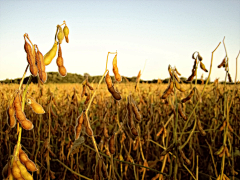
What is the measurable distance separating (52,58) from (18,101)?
161 mm

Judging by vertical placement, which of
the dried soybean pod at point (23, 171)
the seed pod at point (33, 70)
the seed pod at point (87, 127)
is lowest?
the dried soybean pod at point (23, 171)

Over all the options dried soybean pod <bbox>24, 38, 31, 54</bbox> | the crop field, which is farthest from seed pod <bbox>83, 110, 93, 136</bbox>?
dried soybean pod <bbox>24, 38, 31, 54</bbox>

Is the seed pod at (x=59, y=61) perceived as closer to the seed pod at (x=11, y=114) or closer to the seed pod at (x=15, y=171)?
the seed pod at (x=11, y=114)

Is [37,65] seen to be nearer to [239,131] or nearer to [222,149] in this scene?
[222,149]

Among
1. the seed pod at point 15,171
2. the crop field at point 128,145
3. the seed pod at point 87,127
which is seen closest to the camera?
the seed pod at point 15,171

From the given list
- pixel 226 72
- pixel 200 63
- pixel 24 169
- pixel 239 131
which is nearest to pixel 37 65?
pixel 24 169

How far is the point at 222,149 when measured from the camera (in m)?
1.29

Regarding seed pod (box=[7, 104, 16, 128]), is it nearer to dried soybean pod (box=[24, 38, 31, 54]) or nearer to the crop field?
dried soybean pod (box=[24, 38, 31, 54])

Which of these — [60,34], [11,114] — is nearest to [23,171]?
[11,114]

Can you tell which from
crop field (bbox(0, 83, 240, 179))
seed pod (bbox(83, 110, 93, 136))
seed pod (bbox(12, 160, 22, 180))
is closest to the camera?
seed pod (bbox(12, 160, 22, 180))

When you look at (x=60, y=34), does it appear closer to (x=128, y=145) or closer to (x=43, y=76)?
(x=43, y=76)

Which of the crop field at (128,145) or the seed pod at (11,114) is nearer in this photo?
the seed pod at (11,114)

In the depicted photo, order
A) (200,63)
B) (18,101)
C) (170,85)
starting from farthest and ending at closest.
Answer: (200,63)
(170,85)
(18,101)

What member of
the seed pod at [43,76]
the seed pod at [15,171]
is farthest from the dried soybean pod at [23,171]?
the seed pod at [43,76]
